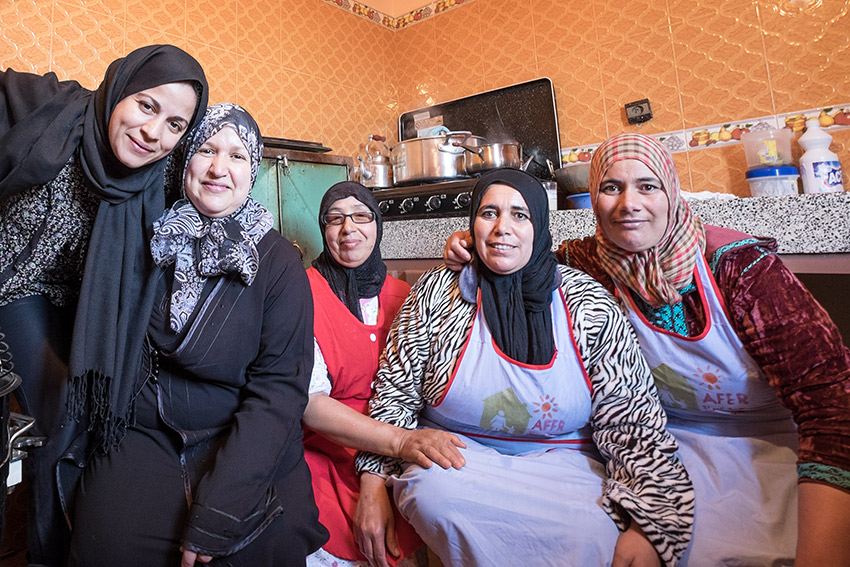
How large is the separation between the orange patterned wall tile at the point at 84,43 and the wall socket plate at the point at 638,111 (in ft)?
7.81

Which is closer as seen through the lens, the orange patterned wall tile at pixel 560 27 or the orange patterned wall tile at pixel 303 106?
the orange patterned wall tile at pixel 560 27

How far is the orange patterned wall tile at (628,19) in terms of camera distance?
2.37 metres

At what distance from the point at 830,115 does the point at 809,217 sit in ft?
2.73

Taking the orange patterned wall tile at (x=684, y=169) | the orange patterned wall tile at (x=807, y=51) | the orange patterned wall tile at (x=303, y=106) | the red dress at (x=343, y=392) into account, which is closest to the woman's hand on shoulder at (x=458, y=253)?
the red dress at (x=343, y=392)

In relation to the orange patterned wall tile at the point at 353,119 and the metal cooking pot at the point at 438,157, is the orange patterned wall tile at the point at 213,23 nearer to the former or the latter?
the orange patterned wall tile at the point at 353,119

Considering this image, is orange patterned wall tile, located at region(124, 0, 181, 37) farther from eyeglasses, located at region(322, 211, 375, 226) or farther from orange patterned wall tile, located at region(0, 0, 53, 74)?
eyeglasses, located at region(322, 211, 375, 226)

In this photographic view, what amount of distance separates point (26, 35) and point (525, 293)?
7.25ft

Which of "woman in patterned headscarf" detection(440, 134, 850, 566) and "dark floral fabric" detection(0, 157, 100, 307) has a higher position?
"dark floral fabric" detection(0, 157, 100, 307)

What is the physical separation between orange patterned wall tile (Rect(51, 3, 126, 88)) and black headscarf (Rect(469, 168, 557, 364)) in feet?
6.20

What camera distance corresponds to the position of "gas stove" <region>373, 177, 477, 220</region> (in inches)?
89.3

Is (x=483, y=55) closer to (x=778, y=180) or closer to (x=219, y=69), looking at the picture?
(x=219, y=69)

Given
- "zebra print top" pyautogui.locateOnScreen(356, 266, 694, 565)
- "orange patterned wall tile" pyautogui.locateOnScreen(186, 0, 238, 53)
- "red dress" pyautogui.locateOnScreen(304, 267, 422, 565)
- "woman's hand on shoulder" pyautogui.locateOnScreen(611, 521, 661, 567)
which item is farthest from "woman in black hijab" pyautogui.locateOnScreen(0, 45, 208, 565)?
"orange patterned wall tile" pyautogui.locateOnScreen(186, 0, 238, 53)

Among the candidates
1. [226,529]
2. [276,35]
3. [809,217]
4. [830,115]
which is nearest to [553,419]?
[226,529]

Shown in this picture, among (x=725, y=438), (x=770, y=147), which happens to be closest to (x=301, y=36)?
(x=770, y=147)
